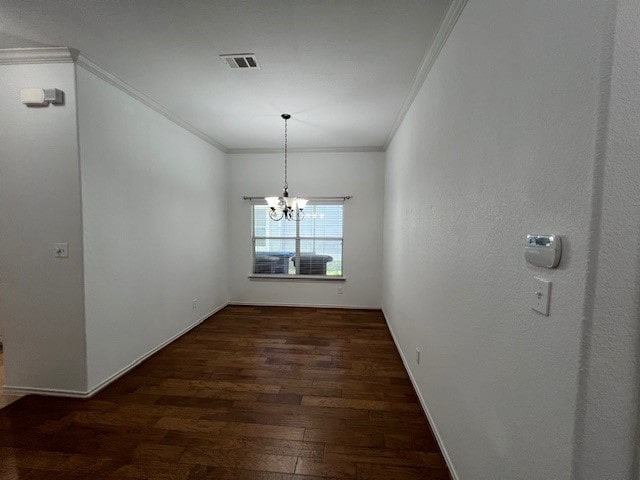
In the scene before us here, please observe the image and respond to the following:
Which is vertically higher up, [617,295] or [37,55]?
[37,55]

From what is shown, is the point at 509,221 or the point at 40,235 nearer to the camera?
the point at 509,221

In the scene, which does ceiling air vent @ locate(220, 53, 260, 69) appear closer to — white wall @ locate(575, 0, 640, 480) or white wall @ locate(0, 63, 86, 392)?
white wall @ locate(0, 63, 86, 392)

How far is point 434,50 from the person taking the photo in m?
1.84

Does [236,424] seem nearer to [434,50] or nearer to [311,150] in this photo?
[434,50]

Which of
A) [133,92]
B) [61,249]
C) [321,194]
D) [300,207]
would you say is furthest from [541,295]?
[321,194]

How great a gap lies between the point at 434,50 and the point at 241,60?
4.83 feet

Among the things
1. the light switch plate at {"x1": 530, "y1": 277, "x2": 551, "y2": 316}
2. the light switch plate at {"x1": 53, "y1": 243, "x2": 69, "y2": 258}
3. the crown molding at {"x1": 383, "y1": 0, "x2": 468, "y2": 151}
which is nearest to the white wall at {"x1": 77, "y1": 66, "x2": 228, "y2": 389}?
the light switch plate at {"x1": 53, "y1": 243, "x2": 69, "y2": 258}

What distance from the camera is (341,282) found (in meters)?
4.60

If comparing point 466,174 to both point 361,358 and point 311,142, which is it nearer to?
point 361,358

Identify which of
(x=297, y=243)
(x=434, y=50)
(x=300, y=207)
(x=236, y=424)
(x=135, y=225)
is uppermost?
(x=434, y=50)

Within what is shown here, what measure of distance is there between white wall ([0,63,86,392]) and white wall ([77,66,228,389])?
92 mm

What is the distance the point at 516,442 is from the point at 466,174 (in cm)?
118

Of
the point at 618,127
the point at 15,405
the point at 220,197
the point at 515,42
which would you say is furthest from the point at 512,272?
the point at 220,197

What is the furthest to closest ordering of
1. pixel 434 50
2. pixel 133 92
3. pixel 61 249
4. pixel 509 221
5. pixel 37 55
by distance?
1. pixel 133 92
2. pixel 61 249
3. pixel 37 55
4. pixel 434 50
5. pixel 509 221
